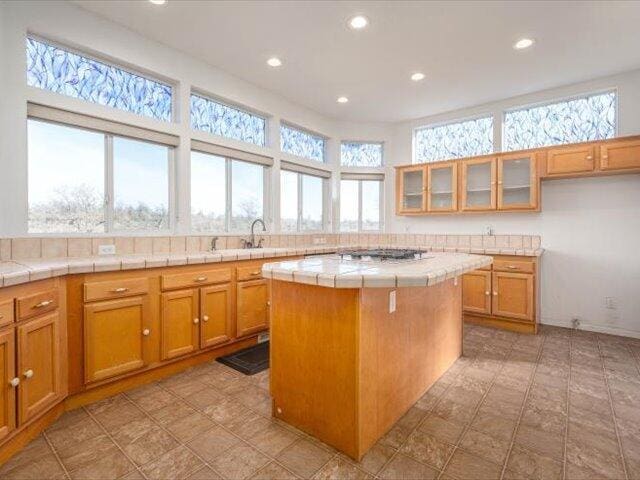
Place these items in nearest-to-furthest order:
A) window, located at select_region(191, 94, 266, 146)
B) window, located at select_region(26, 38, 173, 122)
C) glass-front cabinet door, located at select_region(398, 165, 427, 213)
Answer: window, located at select_region(26, 38, 173, 122) → window, located at select_region(191, 94, 266, 146) → glass-front cabinet door, located at select_region(398, 165, 427, 213)

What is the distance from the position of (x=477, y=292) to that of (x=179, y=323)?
3367 mm

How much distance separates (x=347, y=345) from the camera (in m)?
1.70

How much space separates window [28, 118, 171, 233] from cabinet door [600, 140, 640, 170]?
4.60 metres

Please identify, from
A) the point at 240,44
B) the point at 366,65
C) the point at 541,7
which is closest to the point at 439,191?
the point at 366,65

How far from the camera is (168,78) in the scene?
3291mm

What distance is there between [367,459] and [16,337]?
1.93m

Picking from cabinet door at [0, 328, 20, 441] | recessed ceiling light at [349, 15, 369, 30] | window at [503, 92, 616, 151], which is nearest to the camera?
cabinet door at [0, 328, 20, 441]

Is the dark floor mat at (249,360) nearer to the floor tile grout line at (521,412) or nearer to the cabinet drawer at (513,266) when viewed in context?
the floor tile grout line at (521,412)

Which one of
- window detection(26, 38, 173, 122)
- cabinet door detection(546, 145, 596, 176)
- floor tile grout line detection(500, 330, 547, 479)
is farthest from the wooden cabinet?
cabinet door detection(546, 145, 596, 176)

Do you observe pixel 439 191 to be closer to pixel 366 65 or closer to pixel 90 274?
pixel 366 65

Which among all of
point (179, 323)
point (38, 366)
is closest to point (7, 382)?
point (38, 366)

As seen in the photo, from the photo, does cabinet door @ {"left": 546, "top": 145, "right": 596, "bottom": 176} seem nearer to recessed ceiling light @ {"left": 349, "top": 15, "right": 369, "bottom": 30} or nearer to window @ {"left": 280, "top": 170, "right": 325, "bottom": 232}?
recessed ceiling light @ {"left": 349, "top": 15, "right": 369, "bottom": 30}

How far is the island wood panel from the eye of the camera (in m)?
1.70

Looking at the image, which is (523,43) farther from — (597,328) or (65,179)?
(65,179)
